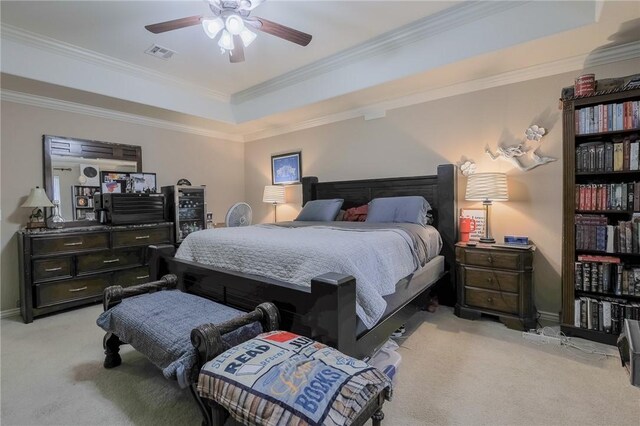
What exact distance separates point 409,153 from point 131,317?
10.3 feet

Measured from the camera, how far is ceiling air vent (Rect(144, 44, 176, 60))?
10.2ft

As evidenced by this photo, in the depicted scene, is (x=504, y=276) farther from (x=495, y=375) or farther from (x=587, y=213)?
(x=495, y=375)

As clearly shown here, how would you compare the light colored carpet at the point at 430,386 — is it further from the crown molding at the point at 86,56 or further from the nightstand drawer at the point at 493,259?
the crown molding at the point at 86,56

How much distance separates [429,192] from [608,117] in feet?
5.02

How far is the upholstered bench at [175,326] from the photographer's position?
139cm

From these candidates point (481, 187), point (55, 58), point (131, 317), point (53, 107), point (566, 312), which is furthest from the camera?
point (53, 107)

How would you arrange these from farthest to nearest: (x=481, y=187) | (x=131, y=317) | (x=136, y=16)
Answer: (x=481, y=187), (x=136, y=16), (x=131, y=317)

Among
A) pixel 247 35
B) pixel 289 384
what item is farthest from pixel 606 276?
pixel 247 35

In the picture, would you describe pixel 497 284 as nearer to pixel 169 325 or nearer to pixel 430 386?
pixel 430 386

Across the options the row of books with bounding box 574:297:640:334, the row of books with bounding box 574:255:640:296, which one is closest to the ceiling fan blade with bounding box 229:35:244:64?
the row of books with bounding box 574:255:640:296

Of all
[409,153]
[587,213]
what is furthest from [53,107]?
[587,213]

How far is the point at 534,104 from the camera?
2.85 m

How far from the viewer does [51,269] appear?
3.04 m

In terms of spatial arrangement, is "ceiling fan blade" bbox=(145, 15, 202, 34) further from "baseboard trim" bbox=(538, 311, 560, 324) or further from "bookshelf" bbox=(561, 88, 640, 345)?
"baseboard trim" bbox=(538, 311, 560, 324)
